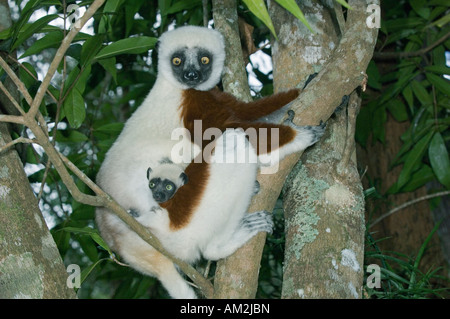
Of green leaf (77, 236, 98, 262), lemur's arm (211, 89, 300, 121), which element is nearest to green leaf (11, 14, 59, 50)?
lemur's arm (211, 89, 300, 121)

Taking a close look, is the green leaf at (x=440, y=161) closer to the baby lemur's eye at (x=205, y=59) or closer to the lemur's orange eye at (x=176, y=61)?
the baby lemur's eye at (x=205, y=59)

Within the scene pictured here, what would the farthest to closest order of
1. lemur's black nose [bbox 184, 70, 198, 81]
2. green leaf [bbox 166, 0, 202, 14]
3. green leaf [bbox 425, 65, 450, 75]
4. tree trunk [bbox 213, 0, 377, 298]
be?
green leaf [bbox 425, 65, 450, 75] < green leaf [bbox 166, 0, 202, 14] < lemur's black nose [bbox 184, 70, 198, 81] < tree trunk [bbox 213, 0, 377, 298]

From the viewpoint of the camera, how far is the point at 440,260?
211 inches

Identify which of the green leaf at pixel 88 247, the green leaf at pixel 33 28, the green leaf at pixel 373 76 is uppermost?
the green leaf at pixel 33 28

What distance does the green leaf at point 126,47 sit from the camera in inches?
135

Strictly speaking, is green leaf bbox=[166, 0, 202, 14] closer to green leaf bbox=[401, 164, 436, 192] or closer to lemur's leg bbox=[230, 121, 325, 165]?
lemur's leg bbox=[230, 121, 325, 165]

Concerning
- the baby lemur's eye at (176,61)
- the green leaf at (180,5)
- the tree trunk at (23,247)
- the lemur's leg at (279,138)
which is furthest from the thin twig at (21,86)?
the green leaf at (180,5)

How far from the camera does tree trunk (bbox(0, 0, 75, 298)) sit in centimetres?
241

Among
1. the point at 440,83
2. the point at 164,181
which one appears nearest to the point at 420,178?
the point at 440,83

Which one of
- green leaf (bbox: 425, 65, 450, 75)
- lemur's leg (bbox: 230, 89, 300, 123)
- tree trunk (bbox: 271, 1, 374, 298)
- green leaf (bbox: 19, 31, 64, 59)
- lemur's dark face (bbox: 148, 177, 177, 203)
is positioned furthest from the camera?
green leaf (bbox: 425, 65, 450, 75)

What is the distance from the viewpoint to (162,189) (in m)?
3.00

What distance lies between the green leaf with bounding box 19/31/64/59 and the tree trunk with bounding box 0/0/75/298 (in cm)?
91

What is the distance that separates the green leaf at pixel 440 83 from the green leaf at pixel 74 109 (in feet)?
10.4

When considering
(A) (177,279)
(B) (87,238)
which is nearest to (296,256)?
(A) (177,279)
